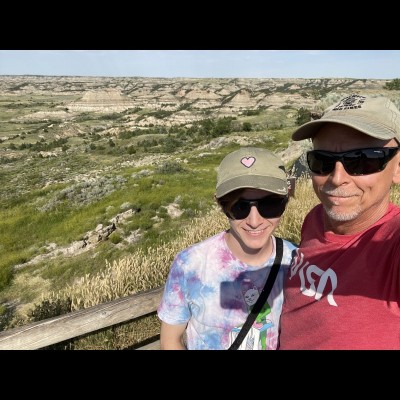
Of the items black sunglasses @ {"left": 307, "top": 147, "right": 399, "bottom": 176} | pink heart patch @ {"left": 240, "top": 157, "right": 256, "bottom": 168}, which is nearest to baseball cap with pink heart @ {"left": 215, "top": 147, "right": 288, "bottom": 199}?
pink heart patch @ {"left": 240, "top": 157, "right": 256, "bottom": 168}

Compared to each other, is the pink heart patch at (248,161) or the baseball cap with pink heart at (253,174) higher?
the pink heart patch at (248,161)

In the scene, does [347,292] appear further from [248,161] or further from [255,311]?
[248,161]

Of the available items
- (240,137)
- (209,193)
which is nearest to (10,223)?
(209,193)

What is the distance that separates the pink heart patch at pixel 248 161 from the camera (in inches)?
71.5

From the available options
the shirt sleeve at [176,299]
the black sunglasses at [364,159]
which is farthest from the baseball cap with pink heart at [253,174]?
the shirt sleeve at [176,299]

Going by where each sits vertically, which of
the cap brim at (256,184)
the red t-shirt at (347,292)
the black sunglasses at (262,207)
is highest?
the cap brim at (256,184)

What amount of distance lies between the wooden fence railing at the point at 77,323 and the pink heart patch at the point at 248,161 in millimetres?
1779

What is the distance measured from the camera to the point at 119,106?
476 ft

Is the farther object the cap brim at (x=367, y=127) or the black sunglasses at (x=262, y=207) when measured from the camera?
the black sunglasses at (x=262, y=207)

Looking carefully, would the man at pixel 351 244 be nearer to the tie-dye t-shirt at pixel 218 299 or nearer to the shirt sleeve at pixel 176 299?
the tie-dye t-shirt at pixel 218 299

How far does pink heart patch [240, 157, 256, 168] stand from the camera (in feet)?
5.96

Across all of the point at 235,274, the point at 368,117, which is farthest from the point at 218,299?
the point at 368,117
